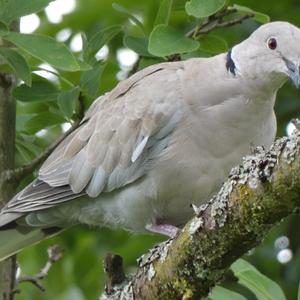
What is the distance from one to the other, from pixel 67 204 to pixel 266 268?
1.63 meters

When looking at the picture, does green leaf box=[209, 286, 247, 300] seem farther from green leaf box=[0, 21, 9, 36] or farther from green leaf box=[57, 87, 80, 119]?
green leaf box=[0, 21, 9, 36]

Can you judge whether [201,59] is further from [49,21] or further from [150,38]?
[49,21]

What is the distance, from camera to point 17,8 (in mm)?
3732

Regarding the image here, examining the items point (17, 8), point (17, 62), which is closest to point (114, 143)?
point (17, 62)

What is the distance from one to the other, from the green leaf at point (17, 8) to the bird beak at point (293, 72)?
1041 millimetres

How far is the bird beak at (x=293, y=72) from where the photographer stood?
3.82 metres

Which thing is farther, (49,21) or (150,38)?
(49,21)

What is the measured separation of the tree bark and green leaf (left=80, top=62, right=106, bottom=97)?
1.37 feet

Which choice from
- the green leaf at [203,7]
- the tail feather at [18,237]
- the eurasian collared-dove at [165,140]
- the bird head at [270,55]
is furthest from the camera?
the tail feather at [18,237]

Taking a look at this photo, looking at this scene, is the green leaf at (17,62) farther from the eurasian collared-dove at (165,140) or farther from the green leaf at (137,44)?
the eurasian collared-dove at (165,140)

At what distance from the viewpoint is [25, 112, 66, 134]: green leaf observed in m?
4.39

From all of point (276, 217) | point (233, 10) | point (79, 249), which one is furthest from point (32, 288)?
point (276, 217)

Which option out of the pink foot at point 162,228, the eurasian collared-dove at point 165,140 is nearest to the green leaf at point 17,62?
the eurasian collared-dove at point 165,140

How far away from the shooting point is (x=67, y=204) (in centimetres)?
452
